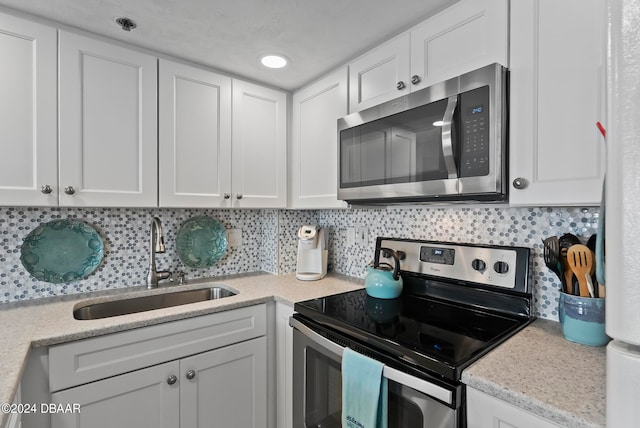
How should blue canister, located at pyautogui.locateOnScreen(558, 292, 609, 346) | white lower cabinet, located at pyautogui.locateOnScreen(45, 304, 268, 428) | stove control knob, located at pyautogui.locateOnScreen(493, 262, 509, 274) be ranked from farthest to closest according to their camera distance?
stove control knob, located at pyautogui.locateOnScreen(493, 262, 509, 274) → white lower cabinet, located at pyautogui.locateOnScreen(45, 304, 268, 428) → blue canister, located at pyautogui.locateOnScreen(558, 292, 609, 346)

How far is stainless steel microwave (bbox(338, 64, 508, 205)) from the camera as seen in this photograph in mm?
1086

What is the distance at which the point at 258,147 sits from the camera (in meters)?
2.00

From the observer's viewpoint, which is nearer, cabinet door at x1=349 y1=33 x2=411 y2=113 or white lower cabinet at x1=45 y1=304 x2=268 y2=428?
white lower cabinet at x1=45 y1=304 x2=268 y2=428

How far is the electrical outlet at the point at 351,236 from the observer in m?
2.10

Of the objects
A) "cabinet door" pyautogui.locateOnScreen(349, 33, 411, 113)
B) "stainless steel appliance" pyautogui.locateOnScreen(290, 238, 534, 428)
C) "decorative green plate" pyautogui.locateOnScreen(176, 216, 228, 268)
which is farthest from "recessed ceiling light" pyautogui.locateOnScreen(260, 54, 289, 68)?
"stainless steel appliance" pyautogui.locateOnScreen(290, 238, 534, 428)

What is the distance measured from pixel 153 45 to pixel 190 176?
66 centimetres

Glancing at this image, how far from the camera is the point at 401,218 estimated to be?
182cm

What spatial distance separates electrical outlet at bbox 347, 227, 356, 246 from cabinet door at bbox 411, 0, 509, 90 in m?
1.00

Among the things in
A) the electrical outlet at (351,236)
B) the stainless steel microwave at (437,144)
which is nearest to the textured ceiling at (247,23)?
the stainless steel microwave at (437,144)

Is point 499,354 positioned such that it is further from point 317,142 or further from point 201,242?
point 201,242

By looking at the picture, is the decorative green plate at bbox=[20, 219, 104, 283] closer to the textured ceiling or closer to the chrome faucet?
the chrome faucet

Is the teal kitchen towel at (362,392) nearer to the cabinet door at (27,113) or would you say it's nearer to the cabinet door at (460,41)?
the cabinet door at (460,41)

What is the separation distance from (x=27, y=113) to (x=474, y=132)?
5.79ft

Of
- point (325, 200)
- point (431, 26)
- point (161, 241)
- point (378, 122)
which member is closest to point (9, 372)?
point (161, 241)
